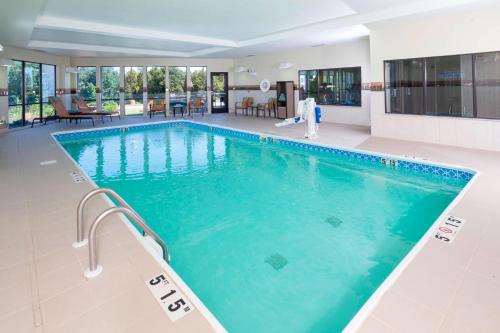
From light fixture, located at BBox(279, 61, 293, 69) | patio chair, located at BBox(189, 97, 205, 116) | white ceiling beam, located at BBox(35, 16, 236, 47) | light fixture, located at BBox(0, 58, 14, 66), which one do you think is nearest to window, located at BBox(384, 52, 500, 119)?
light fixture, located at BBox(279, 61, 293, 69)

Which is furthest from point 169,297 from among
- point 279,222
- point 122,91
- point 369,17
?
point 122,91

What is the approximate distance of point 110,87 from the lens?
1287cm

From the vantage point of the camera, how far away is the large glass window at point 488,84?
18.4 feet

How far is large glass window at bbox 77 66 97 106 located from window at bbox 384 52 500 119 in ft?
35.7

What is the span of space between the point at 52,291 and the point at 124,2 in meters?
5.12

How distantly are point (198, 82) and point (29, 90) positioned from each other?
6249mm

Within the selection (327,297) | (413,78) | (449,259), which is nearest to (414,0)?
(413,78)

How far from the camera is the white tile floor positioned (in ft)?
5.40

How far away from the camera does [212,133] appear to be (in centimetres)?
961

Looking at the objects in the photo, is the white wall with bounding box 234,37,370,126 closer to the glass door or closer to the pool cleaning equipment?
the glass door

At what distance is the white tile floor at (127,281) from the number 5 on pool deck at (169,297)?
0.04 m

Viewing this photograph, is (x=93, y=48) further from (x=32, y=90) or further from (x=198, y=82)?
(x=198, y=82)

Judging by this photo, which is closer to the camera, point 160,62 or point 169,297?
point 169,297

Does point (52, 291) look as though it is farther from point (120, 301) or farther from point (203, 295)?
point (203, 295)
